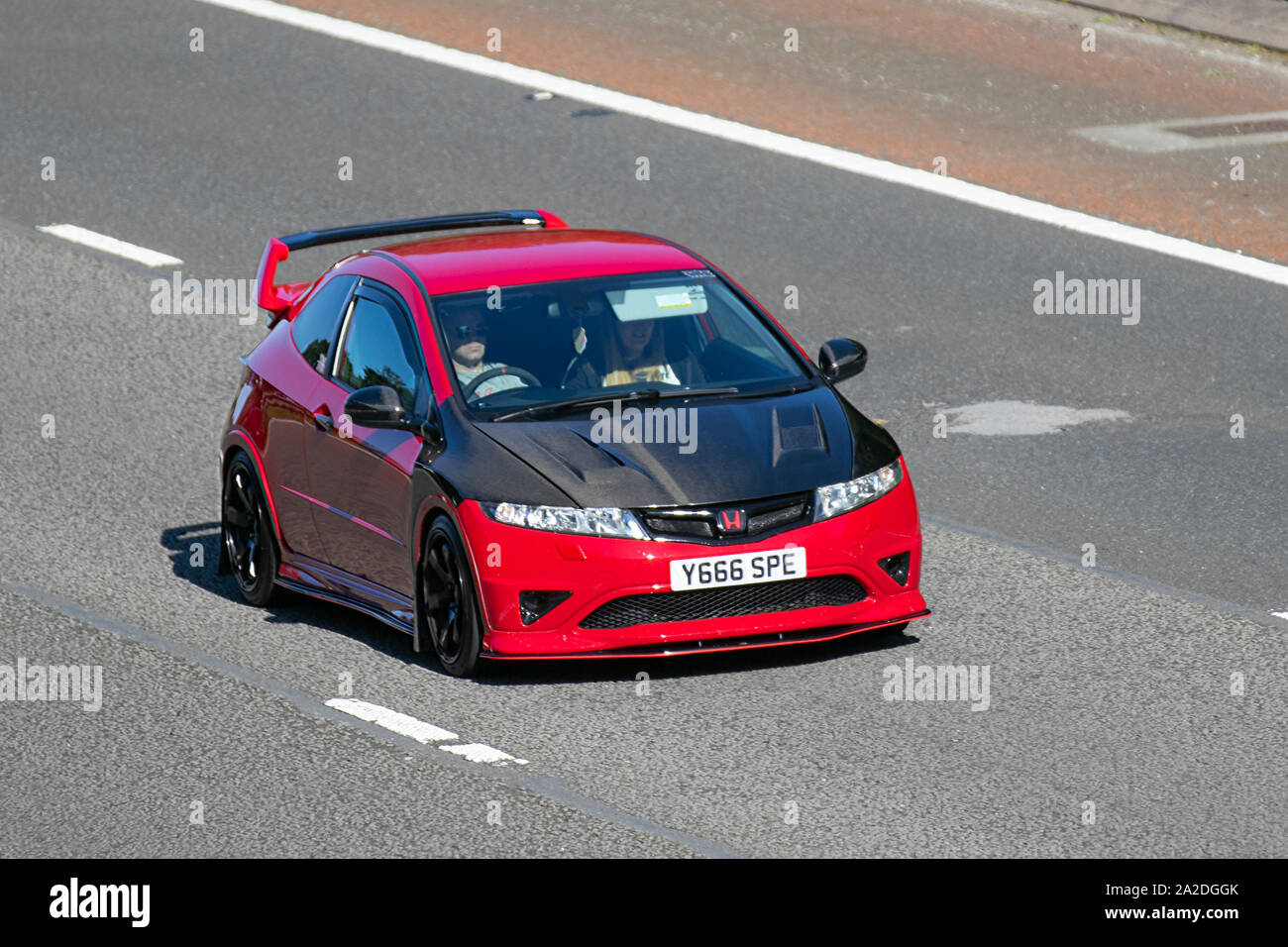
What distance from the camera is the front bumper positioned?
8.77m

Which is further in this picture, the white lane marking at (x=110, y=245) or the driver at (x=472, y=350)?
the white lane marking at (x=110, y=245)

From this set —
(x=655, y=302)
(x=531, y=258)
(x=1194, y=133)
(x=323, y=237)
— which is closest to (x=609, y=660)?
(x=655, y=302)

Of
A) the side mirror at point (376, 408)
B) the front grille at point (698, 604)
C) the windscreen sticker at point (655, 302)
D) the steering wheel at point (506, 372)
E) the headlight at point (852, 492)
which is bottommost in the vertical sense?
the front grille at point (698, 604)

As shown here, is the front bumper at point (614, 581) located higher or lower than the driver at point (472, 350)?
lower

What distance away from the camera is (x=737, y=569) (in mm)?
8797

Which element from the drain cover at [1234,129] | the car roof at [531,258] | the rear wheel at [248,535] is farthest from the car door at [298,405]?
the drain cover at [1234,129]

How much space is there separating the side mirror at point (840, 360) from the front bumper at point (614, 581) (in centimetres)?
115

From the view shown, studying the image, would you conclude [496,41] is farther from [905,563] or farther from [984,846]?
[984,846]

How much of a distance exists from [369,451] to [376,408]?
440mm

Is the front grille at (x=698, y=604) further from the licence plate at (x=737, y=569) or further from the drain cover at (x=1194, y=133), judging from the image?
the drain cover at (x=1194, y=133)

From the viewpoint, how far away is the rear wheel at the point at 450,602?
9.00 metres

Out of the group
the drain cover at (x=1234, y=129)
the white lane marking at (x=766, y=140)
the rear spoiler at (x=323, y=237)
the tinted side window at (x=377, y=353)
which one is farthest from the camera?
the drain cover at (x=1234, y=129)

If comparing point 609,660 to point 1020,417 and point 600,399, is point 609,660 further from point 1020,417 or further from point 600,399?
point 1020,417

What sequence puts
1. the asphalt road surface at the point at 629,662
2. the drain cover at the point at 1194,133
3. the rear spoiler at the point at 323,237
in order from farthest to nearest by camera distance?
the drain cover at the point at 1194,133, the rear spoiler at the point at 323,237, the asphalt road surface at the point at 629,662
